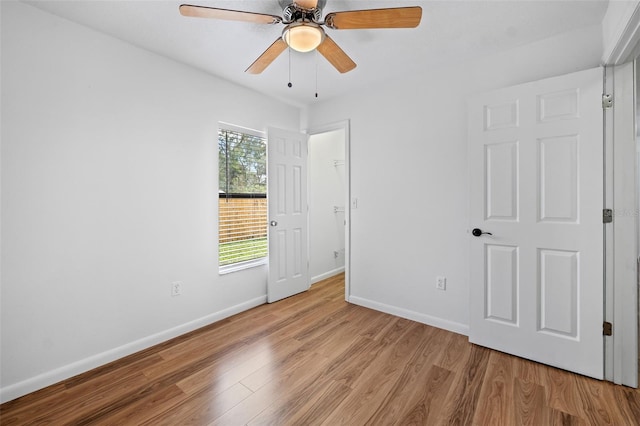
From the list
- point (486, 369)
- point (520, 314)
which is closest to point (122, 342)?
point (486, 369)

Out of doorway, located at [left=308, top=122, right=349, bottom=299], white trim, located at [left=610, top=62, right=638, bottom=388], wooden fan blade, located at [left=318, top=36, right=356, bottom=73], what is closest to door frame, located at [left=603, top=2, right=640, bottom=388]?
white trim, located at [left=610, top=62, right=638, bottom=388]

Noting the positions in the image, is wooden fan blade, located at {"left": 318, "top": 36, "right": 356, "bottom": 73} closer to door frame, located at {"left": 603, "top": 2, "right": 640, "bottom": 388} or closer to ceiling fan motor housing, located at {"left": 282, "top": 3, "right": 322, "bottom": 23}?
ceiling fan motor housing, located at {"left": 282, "top": 3, "right": 322, "bottom": 23}

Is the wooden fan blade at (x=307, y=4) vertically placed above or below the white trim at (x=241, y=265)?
above

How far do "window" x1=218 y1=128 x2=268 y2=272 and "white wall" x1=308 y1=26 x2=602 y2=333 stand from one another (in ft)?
3.59

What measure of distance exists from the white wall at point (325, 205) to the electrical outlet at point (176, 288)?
1775 mm

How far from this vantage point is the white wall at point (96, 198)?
1.80 metres

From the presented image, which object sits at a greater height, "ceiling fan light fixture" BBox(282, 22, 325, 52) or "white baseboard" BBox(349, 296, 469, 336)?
"ceiling fan light fixture" BBox(282, 22, 325, 52)

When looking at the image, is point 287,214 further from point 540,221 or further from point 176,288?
point 540,221

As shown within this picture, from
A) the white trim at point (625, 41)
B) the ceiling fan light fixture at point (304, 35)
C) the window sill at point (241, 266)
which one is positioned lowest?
the window sill at point (241, 266)

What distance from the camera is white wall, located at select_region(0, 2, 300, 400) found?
1800 mm

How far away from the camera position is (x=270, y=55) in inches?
77.5

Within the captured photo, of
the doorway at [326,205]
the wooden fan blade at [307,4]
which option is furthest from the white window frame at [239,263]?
the wooden fan blade at [307,4]

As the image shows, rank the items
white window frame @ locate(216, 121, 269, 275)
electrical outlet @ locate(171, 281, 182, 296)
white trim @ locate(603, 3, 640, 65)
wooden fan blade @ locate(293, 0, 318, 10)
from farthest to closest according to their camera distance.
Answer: white window frame @ locate(216, 121, 269, 275)
electrical outlet @ locate(171, 281, 182, 296)
wooden fan blade @ locate(293, 0, 318, 10)
white trim @ locate(603, 3, 640, 65)

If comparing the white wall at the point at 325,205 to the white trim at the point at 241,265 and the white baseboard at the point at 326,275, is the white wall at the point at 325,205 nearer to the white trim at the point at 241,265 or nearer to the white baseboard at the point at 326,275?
the white baseboard at the point at 326,275
